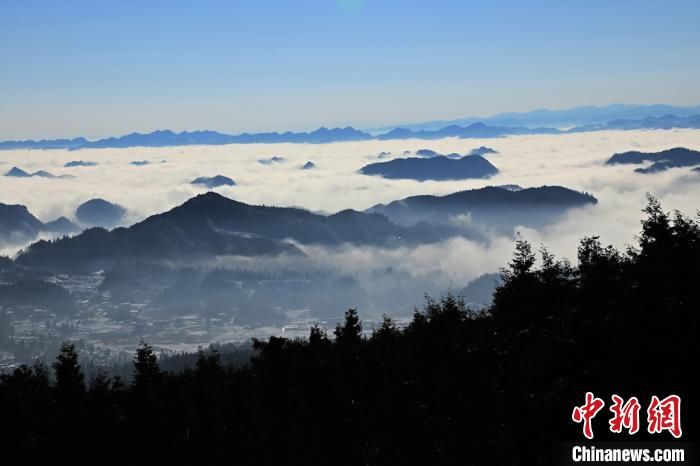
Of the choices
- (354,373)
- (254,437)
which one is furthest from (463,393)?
(254,437)

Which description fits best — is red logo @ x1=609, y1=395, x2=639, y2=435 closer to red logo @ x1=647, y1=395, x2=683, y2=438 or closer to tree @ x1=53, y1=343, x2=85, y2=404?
red logo @ x1=647, y1=395, x2=683, y2=438

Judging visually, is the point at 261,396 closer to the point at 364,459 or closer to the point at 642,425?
the point at 364,459

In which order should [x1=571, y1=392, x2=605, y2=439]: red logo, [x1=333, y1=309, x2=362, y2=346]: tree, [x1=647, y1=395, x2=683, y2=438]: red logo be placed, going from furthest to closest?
[x1=333, y1=309, x2=362, y2=346]: tree, [x1=571, y1=392, x2=605, y2=439]: red logo, [x1=647, y1=395, x2=683, y2=438]: red logo

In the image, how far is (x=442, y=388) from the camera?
1387 inches

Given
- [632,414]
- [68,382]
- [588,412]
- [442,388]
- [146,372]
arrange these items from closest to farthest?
[632,414] < [588,412] < [442,388] < [68,382] < [146,372]

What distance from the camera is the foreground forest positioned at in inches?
1147

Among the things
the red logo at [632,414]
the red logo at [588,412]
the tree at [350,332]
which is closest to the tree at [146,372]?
the tree at [350,332]

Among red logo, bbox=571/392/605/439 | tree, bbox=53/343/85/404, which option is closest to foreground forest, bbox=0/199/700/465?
tree, bbox=53/343/85/404

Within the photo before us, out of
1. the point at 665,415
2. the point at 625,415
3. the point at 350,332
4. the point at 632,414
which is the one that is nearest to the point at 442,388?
the point at 625,415

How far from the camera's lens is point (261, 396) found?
52.0 m

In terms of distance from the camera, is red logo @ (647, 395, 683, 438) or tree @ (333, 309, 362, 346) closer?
red logo @ (647, 395, 683, 438)

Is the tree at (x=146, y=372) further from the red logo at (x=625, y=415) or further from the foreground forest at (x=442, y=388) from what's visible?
the red logo at (x=625, y=415)

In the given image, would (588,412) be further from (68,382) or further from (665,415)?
(68,382)

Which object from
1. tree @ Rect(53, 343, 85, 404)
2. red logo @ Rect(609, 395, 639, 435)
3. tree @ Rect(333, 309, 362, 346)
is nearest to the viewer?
red logo @ Rect(609, 395, 639, 435)
